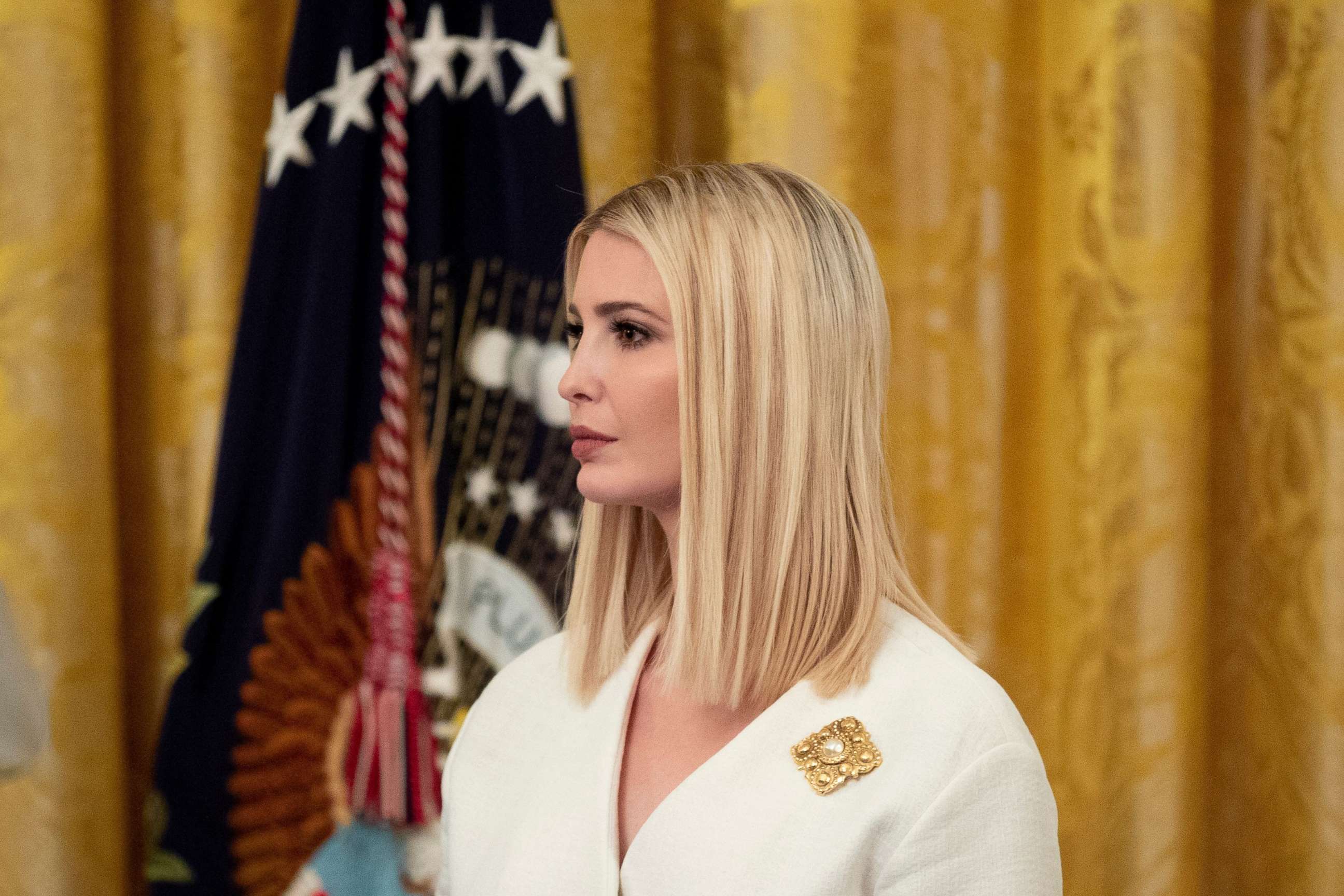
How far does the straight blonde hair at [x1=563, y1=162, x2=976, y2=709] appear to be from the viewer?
0.86 metres

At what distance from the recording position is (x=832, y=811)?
815mm

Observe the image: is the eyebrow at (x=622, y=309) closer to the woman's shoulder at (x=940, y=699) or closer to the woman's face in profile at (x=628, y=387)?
the woman's face in profile at (x=628, y=387)

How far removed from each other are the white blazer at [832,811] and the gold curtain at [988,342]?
616 mm

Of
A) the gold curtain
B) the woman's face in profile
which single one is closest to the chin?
the woman's face in profile

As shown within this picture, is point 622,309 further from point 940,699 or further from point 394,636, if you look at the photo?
point 394,636

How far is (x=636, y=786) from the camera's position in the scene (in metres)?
0.93

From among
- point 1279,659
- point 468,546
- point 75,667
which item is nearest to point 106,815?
point 75,667

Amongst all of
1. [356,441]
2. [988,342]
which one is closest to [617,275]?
[356,441]

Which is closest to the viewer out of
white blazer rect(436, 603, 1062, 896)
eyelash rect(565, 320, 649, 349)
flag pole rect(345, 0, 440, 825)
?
white blazer rect(436, 603, 1062, 896)

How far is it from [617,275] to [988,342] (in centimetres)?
86

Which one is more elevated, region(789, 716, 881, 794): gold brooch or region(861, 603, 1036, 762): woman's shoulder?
region(861, 603, 1036, 762): woman's shoulder

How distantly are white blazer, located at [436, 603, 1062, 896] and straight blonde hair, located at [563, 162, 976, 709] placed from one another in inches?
1.6

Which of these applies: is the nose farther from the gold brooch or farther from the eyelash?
the gold brooch

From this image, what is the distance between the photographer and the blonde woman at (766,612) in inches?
31.7
